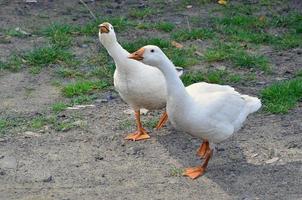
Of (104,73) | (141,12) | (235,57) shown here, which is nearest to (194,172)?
(104,73)

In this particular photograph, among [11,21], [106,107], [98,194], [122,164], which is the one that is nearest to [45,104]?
[106,107]

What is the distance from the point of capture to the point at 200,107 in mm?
5750

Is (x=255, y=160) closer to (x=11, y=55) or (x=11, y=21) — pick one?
(x=11, y=55)

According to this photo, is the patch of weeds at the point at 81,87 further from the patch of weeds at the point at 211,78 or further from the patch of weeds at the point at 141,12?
the patch of weeds at the point at 141,12

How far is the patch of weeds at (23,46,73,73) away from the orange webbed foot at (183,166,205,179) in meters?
3.16

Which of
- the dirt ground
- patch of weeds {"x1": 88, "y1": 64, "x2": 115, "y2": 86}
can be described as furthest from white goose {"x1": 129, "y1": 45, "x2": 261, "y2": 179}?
patch of weeds {"x1": 88, "y1": 64, "x2": 115, "y2": 86}

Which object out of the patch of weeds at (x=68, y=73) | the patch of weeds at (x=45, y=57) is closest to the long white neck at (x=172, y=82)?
the patch of weeds at (x=68, y=73)

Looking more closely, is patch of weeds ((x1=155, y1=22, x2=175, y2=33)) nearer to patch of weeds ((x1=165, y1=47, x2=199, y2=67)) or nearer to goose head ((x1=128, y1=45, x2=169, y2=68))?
patch of weeds ((x1=165, y1=47, x2=199, y2=67))

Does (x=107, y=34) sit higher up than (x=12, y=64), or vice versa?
(x=107, y=34)

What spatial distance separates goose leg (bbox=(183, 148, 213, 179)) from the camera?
19.2 ft

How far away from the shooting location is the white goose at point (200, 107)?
223 inches

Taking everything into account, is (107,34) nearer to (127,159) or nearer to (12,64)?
(127,159)

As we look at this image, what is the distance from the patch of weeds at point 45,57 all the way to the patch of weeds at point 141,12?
5.84 feet

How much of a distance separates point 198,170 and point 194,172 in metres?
0.04
